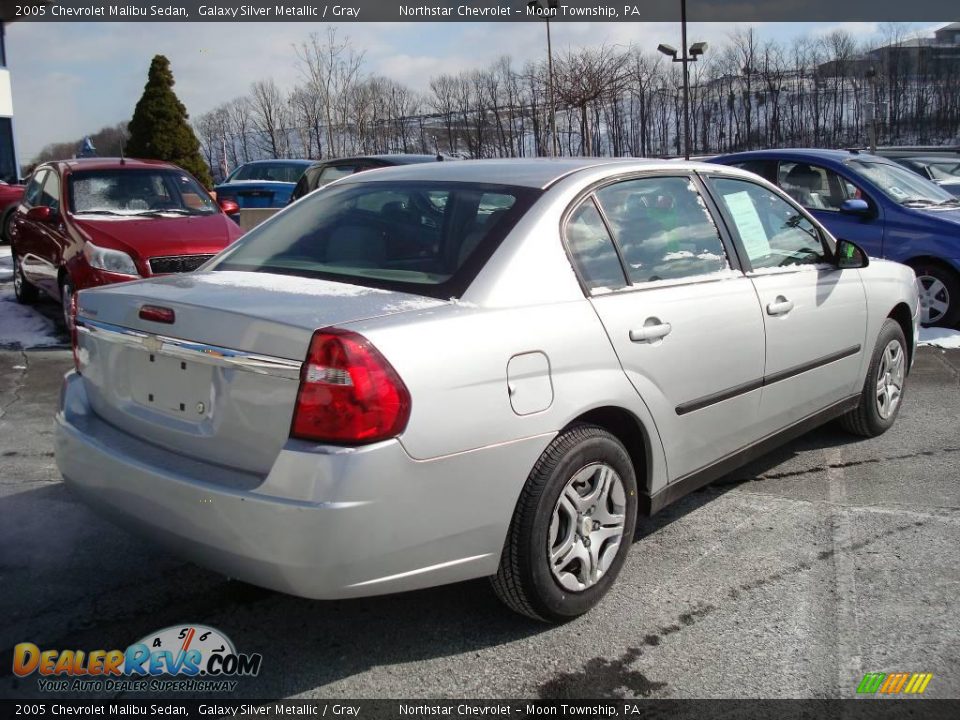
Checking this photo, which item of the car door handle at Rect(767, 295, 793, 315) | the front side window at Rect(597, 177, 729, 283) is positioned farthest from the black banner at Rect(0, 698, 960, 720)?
the car door handle at Rect(767, 295, 793, 315)

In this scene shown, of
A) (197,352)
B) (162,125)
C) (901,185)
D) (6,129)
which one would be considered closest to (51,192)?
(197,352)

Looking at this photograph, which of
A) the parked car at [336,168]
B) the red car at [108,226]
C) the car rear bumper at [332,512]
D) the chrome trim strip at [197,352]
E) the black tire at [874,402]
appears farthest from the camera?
the parked car at [336,168]

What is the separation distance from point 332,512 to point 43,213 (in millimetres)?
7389

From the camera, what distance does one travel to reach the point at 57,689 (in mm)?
2734

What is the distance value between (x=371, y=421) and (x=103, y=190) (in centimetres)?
738

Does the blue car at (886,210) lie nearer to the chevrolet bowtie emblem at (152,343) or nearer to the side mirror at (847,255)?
the side mirror at (847,255)

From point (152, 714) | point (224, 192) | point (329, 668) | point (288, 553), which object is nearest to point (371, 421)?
point (288, 553)

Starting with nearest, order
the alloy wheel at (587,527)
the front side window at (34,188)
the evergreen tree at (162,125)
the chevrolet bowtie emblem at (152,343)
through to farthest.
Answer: the chevrolet bowtie emblem at (152,343), the alloy wheel at (587,527), the front side window at (34,188), the evergreen tree at (162,125)

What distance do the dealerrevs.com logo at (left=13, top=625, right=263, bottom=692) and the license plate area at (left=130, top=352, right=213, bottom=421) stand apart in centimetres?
77

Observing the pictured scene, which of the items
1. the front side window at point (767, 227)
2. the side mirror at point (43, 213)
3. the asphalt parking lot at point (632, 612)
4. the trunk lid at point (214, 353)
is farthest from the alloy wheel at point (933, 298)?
the side mirror at point (43, 213)

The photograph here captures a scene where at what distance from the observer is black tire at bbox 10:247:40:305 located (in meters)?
9.84

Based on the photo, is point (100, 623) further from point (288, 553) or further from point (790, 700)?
point (790, 700)

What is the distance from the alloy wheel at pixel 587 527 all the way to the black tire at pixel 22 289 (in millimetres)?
8544

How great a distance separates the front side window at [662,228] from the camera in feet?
11.5
